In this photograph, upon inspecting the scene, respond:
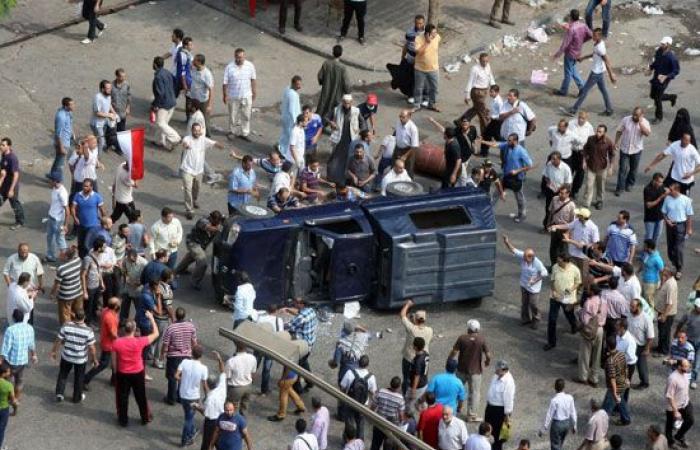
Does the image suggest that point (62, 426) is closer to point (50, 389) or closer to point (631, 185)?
A: point (50, 389)

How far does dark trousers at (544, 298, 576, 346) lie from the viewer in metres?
21.6

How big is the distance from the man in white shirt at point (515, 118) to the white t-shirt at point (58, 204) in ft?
23.1

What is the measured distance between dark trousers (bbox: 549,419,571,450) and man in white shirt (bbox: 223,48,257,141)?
9001 mm

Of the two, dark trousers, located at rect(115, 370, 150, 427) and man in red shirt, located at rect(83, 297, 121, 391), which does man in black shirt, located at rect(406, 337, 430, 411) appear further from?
man in red shirt, located at rect(83, 297, 121, 391)

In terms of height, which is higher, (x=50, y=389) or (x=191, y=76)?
(x=191, y=76)

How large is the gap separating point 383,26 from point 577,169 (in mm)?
6354

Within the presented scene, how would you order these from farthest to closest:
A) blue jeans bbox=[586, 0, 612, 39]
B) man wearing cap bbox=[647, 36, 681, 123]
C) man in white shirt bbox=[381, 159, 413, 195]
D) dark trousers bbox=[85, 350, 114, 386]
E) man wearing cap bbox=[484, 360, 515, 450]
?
blue jeans bbox=[586, 0, 612, 39] < man wearing cap bbox=[647, 36, 681, 123] < man in white shirt bbox=[381, 159, 413, 195] < dark trousers bbox=[85, 350, 114, 386] < man wearing cap bbox=[484, 360, 515, 450]

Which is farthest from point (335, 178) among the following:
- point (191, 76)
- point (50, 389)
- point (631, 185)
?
point (50, 389)

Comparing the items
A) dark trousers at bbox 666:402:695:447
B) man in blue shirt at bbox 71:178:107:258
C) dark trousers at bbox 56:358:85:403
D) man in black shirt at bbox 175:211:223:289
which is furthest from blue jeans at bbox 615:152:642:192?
dark trousers at bbox 56:358:85:403

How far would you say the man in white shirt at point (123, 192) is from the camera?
2311 cm

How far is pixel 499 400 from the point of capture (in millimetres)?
19422

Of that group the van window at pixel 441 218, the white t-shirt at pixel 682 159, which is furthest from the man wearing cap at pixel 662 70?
the van window at pixel 441 218

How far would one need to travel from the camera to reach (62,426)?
1975cm

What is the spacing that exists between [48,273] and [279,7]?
928 centimetres
